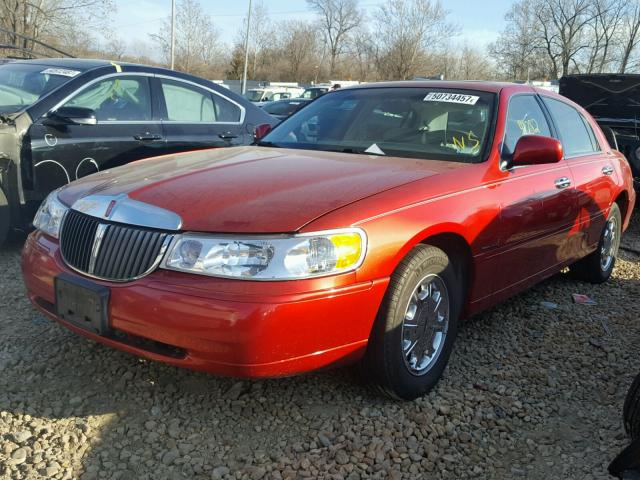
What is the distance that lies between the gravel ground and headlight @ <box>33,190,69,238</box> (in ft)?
2.27

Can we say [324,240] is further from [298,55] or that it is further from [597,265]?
[298,55]

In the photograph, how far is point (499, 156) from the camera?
3.48 meters

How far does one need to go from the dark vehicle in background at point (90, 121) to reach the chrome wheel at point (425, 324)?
3124 millimetres

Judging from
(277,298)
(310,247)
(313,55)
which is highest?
(313,55)

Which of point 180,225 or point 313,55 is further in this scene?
point 313,55

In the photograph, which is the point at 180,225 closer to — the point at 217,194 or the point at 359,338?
the point at 217,194

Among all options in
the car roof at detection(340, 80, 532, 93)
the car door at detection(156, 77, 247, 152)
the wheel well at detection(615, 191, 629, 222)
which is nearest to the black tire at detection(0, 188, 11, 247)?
the car door at detection(156, 77, 247, 152)

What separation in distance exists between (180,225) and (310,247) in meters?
0.54

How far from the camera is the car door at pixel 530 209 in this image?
3.45 m

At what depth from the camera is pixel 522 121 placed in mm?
3902

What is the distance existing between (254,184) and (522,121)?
2025 mm

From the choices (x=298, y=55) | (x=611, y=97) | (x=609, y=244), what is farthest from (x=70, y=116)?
(x=298, y=55)

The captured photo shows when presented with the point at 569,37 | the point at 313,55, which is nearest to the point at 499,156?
the point at 569,37

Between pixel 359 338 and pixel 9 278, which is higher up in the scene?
pixel 359 338
